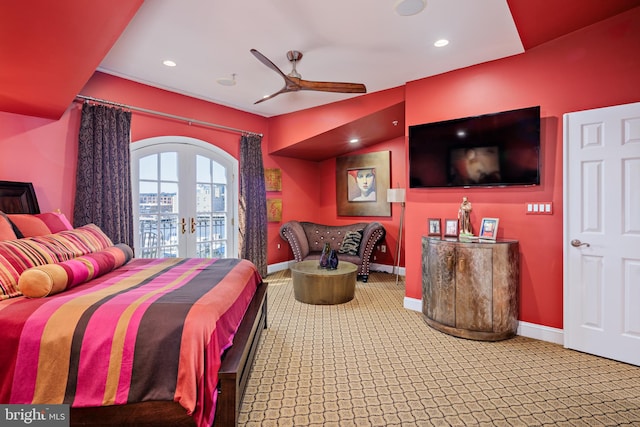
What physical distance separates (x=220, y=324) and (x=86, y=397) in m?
0.65

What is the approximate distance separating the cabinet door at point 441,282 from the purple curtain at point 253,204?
116 inches

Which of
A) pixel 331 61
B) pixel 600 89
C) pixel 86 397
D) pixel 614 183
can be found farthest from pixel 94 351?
pixel 600 89

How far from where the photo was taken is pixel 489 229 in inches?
125

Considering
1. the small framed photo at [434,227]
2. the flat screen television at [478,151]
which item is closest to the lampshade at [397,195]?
the flat screen television at [478,151]

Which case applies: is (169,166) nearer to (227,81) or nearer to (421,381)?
(227,81)

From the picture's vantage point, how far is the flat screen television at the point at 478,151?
2.98 meters

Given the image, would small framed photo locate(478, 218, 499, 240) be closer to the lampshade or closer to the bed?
the lampshade

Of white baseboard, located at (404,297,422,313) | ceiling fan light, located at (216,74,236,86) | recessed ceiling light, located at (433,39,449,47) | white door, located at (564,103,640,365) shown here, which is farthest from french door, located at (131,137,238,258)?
white door, located at (564,103,640,365)

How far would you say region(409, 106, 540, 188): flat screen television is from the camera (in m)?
2.98

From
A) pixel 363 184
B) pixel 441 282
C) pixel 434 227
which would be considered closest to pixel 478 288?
pixel 441 282

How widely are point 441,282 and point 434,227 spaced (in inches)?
28.5

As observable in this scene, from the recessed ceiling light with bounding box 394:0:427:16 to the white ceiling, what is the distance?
0.15 feet

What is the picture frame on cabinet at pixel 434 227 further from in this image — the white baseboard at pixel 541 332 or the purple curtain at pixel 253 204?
the purple curtain at pixel 253 204

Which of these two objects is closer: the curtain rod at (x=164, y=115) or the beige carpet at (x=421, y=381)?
the beige carpet at (x=421, y=381)
